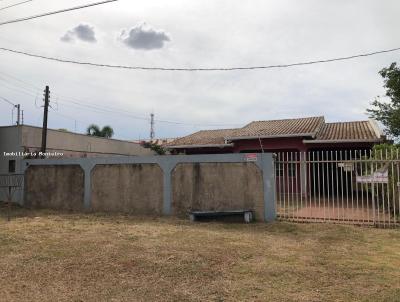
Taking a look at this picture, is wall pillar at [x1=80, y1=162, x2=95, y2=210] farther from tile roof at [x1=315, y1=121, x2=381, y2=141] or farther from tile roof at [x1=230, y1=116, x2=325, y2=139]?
tile roof at [x1=315, y1=121, x2=381, y2=141]

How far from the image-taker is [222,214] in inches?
468

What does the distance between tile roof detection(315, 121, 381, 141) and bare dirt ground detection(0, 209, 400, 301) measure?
8.54 meters

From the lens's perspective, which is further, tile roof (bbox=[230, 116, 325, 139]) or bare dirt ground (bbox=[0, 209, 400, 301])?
tile roof (bbox=[230, 116, 325, 139])

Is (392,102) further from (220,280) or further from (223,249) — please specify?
(220,280)

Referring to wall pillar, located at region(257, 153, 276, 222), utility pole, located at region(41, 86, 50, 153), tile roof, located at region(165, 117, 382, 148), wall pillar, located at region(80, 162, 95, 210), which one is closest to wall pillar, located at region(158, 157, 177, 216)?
wall pillar, located at region(257, 153, 276, 222)

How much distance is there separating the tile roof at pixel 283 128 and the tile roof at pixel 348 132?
0.46 metres

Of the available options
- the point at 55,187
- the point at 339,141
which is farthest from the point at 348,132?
the point at 55,187

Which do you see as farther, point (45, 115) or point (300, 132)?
point (45, 115)

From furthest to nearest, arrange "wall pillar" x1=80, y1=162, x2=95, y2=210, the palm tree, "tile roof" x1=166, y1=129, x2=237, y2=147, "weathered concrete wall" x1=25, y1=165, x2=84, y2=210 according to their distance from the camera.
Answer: the palm tree, "tile roof" x1=166, y1=129, x2=237, y2=147, "weathered concrete wall" x1=25, y1=165, x2=84, y2=210, "wall pillar" x1=80, y1=162, x2=95, y2=210

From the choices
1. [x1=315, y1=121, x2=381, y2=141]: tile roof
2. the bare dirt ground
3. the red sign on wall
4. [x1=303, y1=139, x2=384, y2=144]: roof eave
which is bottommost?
the bare dirt ground

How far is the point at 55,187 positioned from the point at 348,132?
13659mm

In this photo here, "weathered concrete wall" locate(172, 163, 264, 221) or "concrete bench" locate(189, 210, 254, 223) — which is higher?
"weathered concrete wall" locate(172, 163, 264, 221)

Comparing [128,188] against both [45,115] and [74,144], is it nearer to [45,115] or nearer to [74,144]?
[45,115]

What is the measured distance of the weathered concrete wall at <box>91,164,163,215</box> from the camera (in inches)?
527
